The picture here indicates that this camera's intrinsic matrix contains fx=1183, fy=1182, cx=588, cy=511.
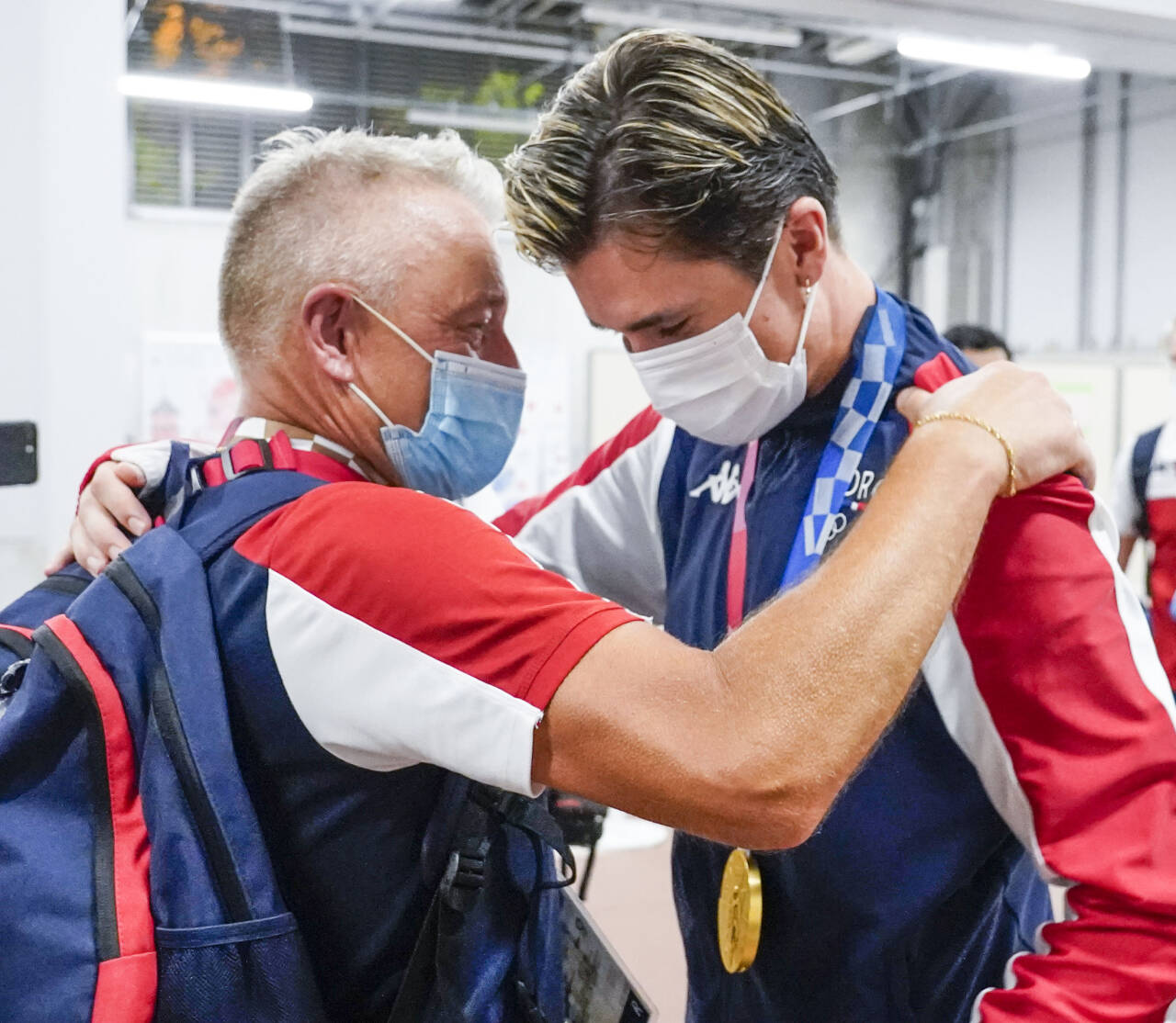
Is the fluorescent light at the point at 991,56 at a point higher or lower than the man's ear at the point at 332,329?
higher

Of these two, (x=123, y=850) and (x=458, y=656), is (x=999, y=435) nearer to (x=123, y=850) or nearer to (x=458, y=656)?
(x=458, y=656)

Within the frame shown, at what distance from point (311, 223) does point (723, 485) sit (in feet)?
1.73

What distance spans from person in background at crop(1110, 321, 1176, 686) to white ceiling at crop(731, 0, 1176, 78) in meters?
1.20

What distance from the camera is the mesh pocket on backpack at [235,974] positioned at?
0.87 m

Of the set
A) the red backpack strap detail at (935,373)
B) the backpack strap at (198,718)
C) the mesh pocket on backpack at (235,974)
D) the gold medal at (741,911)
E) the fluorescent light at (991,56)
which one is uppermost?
the fluorescent light at (991,56)

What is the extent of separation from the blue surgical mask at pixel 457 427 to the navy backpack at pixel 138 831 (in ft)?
0.95

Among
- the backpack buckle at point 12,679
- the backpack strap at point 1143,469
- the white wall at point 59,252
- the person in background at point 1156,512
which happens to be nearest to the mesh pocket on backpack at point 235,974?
the backpack buckle at point 12,679

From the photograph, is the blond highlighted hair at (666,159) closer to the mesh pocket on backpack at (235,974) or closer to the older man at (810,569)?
the older man at (810,569)

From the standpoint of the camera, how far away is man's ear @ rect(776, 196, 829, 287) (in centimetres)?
120

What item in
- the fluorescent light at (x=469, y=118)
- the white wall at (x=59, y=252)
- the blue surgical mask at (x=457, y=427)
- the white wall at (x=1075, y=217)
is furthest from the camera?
the white wall at (x=1075, y=217)

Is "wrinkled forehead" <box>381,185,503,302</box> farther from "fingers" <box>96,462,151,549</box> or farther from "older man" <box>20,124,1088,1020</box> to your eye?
"fingers" <box>96,462,151,549</box>

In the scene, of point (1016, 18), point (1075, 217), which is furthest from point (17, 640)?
point (1075, 217)

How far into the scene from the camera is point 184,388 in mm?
5074

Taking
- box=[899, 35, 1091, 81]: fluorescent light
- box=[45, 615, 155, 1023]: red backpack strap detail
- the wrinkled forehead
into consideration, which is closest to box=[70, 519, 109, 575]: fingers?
box=[45, 615, 155, 1023]: red backpack strap detail
